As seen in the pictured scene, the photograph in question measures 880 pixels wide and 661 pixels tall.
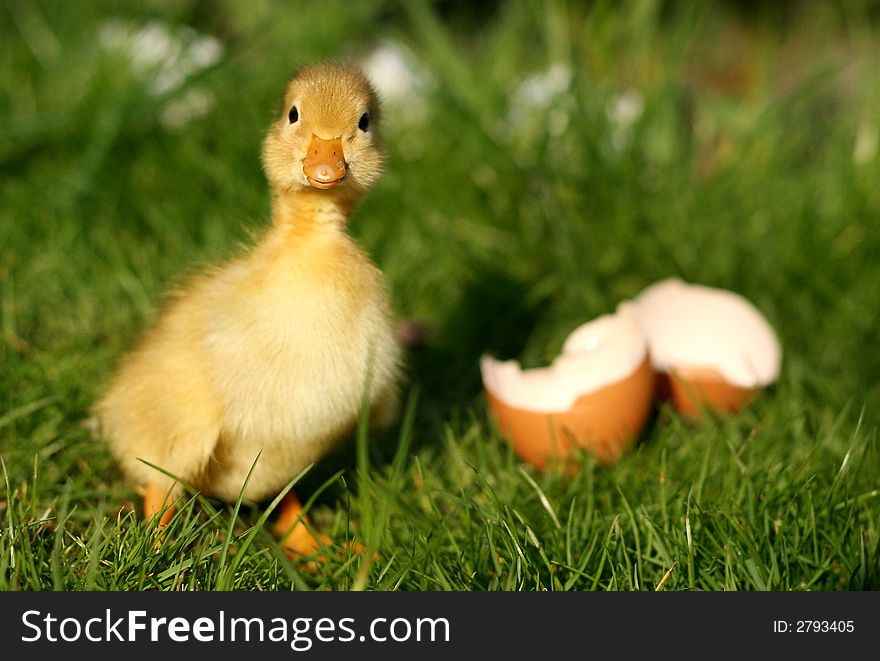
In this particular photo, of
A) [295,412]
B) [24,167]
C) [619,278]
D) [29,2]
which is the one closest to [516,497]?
[295,412]

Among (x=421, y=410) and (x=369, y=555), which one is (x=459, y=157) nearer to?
(x=421, y=410)

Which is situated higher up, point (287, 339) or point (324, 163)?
point (324, 163)

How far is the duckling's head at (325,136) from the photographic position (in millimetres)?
1521

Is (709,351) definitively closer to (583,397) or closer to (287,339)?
(583,397)

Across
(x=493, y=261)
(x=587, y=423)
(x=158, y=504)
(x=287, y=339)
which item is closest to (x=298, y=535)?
(x=158, y=504)

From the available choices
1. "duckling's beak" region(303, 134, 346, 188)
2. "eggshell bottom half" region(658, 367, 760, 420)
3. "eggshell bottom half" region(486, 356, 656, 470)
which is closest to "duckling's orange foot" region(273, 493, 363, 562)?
"eggshell bottom half" region(486, 356, 656, 470)

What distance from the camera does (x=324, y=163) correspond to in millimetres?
1500

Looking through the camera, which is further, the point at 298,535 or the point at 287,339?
the point at 298,535

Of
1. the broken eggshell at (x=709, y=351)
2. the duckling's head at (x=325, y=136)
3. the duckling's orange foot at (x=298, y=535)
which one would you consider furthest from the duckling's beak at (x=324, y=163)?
the broken eggshell at (x=709, y=351)

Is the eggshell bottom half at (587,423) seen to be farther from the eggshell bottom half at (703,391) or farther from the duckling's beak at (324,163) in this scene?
the duckling's beak at (324,163)

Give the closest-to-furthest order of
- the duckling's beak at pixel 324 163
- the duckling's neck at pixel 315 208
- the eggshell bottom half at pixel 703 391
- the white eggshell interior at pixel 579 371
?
1. the duckling's beak at pixel 324 163
2. the duckling's neck at pixel 315 208
3. the white eggshell interior at pixel 579 371
4. the eggshell bottom half at pixel 703 391

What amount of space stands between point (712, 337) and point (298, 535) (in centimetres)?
98

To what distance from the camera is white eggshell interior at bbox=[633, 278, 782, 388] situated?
2.13m

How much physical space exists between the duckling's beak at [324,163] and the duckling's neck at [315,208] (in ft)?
0.24
